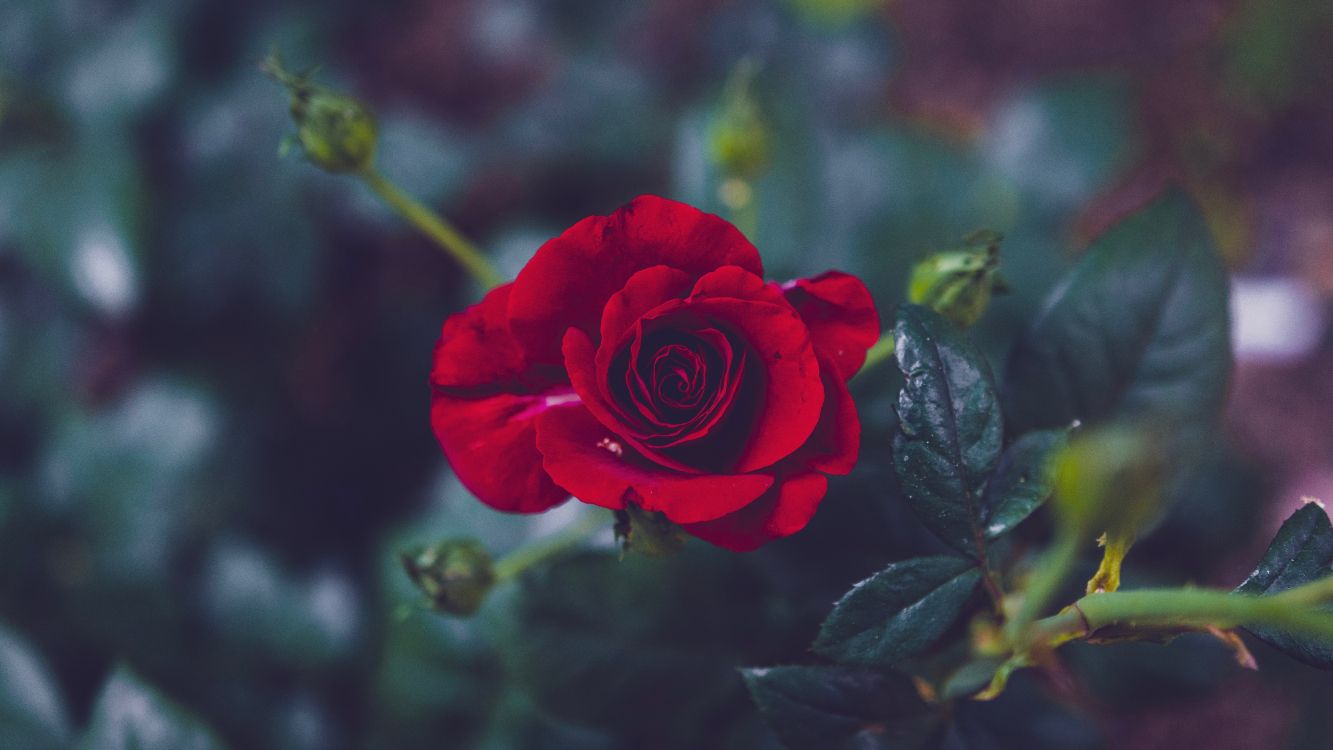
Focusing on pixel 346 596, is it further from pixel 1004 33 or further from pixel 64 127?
pixel 1004 33

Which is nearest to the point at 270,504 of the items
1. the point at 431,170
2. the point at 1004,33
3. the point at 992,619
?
the point at 431,170

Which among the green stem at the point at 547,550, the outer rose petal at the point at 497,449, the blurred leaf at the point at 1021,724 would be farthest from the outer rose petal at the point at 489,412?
the blurred leaf at the point at 1021,724

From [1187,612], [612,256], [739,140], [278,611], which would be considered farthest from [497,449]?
[278,611]

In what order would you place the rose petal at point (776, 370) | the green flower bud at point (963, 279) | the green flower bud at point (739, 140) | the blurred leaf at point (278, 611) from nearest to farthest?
the rose petal at point (776, 370)
the green flower bud at point (963, 279)
the green flower bud at point (739, 140)
the blurred leaf at point (278, 611)

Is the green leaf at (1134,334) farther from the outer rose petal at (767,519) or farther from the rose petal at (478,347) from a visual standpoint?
the rose petal at (478,347)

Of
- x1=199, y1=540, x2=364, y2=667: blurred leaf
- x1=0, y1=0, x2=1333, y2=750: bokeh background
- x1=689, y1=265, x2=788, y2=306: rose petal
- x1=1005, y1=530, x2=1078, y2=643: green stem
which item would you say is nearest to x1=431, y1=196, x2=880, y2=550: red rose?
x1=689, y1=265, x2=788, y2=306: rose petal

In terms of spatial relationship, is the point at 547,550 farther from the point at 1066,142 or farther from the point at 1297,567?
the point at 1066,142

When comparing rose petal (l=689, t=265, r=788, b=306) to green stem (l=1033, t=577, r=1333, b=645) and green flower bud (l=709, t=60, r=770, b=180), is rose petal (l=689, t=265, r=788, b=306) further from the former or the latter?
green flower bud (l=709, t=60, r=770, b=180)
